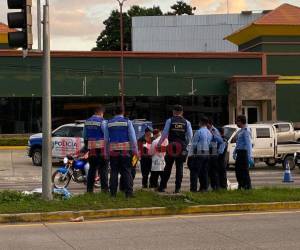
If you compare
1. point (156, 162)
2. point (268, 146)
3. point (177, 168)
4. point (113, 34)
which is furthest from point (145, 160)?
point (113, 34)

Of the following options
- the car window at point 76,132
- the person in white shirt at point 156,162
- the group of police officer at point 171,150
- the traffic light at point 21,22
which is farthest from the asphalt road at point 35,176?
the traffic light at point 21,22

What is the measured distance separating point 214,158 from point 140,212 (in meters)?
3.63

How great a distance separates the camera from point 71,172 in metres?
17.3

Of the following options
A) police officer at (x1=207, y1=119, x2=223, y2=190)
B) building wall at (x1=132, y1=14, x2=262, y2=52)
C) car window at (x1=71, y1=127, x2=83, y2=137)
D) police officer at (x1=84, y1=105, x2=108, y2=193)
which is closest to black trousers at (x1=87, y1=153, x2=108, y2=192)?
police officer at (x1=84, y1=105, x2=108, y2=193)

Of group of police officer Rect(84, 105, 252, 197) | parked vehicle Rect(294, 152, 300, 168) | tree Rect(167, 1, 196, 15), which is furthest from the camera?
tree Rect(167, 1, 196, 15)

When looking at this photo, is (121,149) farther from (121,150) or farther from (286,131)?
(286,131)

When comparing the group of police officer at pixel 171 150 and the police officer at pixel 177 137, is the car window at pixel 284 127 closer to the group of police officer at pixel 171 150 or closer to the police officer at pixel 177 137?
the group of police officer at pixel 171 150

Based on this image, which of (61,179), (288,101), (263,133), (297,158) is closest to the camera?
(61,179)

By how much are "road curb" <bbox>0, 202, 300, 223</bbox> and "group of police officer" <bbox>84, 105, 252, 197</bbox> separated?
106 centimetres

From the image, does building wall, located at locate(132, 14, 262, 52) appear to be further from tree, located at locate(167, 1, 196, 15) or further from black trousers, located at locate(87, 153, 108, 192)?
black trousers, located at locate(87, 153, 108, 192)

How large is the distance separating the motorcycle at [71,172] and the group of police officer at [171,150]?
3.11 m

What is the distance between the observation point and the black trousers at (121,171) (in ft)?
42.3

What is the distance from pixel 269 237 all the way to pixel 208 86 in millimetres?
33063

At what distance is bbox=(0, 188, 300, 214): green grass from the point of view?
11836 millimetres
